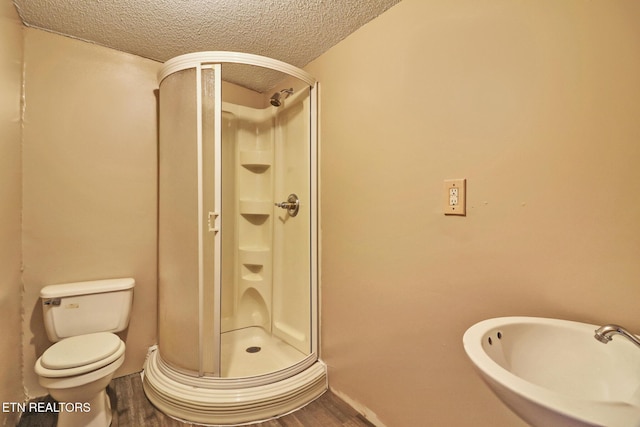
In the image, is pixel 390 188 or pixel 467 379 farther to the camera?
pixel 390 188

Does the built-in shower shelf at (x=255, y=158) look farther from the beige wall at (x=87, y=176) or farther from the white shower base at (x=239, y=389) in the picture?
the white shower base at (x=239, y=389)

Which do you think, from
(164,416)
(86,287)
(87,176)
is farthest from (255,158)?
(164,416)

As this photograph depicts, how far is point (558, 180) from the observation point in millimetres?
983

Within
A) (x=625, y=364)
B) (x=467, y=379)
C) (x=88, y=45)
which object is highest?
(x=88, y=45)

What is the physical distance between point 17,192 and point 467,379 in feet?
7.90

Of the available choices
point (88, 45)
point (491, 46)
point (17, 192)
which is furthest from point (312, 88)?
point (17, 192)

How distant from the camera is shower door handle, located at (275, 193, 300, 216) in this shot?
214 centimetres

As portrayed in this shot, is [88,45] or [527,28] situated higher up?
[88,45]

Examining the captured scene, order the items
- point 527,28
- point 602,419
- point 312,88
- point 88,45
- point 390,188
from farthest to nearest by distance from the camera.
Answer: point 312,88
point 88,45
point 390,188
point 527,28
point 602,419

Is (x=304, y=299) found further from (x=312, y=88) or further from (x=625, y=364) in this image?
(x=625, y=364)

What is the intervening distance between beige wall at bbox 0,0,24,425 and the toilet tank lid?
14 centimetres

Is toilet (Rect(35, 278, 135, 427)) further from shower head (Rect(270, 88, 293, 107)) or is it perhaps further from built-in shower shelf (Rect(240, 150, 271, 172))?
shower head (Rect(270, 88, 293, 107))

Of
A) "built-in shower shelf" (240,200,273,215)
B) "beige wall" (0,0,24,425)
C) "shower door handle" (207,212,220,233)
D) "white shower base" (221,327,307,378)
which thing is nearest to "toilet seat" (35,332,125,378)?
"beige wall" (0,0,24,425)

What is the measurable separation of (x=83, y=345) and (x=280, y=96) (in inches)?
76.7
